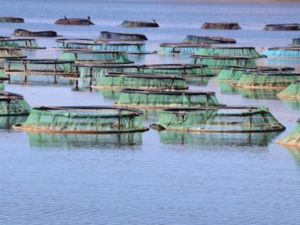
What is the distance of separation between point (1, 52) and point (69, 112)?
40254 mm

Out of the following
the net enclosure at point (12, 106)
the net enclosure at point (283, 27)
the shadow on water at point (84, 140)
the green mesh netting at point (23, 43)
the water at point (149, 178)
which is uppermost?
the net enclosure at point (283, 27)

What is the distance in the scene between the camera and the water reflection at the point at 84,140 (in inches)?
1911

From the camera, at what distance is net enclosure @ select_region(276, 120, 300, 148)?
4784cm

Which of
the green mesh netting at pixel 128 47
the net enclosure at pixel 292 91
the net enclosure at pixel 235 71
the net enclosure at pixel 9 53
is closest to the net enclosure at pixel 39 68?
the net enclosure at pixel 235 71

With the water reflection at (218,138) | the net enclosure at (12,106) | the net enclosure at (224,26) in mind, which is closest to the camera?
the water reflection at (218,138)

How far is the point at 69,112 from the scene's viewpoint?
53938 millimetres

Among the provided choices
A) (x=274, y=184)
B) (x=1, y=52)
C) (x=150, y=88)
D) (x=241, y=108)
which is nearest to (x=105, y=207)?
(x=274, y=184)

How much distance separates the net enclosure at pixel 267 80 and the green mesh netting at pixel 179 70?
3982 mm

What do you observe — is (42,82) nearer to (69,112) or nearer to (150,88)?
(150,88)

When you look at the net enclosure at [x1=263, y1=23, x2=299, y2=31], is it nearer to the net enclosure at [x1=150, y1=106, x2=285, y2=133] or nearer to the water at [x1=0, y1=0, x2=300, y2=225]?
the water at [x1=0, y1=0, x2=300, y2=225]

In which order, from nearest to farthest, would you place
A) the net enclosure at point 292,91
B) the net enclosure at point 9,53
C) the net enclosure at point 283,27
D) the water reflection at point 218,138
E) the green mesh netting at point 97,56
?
the water reflection at point 218,138
the net enclosure at point 292,91
the green mesh netting at point 97,56
the net enclosure at point 9,53
the net enclosure at point 283,27

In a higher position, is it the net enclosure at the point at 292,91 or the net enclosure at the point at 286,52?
the net enclosure at the point at 286,52

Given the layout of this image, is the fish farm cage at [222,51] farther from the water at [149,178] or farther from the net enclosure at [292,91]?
the water at [149,178]

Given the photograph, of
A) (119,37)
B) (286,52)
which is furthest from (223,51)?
(119,37)
